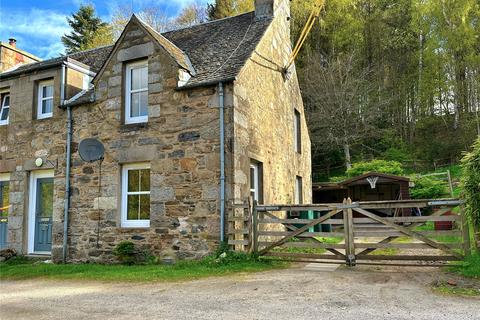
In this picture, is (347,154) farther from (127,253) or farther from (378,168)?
(127,253)

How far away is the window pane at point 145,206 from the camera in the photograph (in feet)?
35.8

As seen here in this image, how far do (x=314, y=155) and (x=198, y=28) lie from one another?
19638 millimetres

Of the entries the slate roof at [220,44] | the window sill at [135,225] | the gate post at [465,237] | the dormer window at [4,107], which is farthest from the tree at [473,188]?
the dormer window at [4,107]

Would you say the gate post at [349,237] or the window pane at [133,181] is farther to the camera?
the window pane at [133,181]

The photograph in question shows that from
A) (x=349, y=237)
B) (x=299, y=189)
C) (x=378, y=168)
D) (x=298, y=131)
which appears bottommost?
(x=349, y=237)

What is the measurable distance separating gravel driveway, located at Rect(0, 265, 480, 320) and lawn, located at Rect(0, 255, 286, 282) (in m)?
0.54

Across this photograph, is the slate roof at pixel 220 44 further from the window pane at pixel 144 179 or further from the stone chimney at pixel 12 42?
the stone chimney at pixel 12 42

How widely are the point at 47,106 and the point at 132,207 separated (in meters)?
4.67

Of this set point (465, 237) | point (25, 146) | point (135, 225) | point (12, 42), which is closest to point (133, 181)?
point (135, 225)

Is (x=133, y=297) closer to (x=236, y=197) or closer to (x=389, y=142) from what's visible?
(x=236, y=197)

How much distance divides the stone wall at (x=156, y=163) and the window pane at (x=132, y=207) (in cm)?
28

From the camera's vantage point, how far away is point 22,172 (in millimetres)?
12656

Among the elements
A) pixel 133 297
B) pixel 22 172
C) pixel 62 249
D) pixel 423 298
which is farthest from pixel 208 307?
pixel 22 172

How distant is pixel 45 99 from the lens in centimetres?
1298
